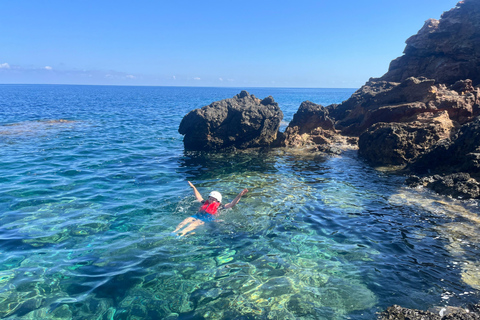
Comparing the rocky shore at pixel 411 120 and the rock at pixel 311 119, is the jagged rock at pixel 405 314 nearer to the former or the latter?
the rocky shore at pixel 411 120

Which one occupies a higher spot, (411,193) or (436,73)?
(436,73)

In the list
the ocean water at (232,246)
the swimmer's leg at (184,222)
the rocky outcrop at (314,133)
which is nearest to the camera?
the ocean water at (232,246)

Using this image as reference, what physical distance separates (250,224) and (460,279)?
5.24 meters

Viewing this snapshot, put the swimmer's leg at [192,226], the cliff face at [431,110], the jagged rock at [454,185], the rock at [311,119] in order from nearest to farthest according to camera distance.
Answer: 1. the swimmer's leg at [192,226]
2. the jagged rock at [454,185]
3. the cliff face at [431,110]
4. the rock at [311,119]

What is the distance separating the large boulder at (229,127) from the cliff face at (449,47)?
13.0 meters

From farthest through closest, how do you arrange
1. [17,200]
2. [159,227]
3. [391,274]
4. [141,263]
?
[17,200]
[159,227]
[141,263]
[391,274]

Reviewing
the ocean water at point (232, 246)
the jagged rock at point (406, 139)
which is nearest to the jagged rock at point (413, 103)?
the jagged rock at point (406, 139)

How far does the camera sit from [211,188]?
485 inches

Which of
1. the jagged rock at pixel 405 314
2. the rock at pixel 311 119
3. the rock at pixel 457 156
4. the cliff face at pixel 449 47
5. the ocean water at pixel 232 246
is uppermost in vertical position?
the cliff face at pixel 449 47

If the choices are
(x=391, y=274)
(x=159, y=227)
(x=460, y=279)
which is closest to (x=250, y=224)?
(x=159, y=227)

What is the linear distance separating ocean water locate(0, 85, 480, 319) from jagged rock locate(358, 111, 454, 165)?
108 cm

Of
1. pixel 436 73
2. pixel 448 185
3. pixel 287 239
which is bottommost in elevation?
pixel 287 239

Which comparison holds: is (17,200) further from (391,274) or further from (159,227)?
(391,274)

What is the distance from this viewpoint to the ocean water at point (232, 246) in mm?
5391
